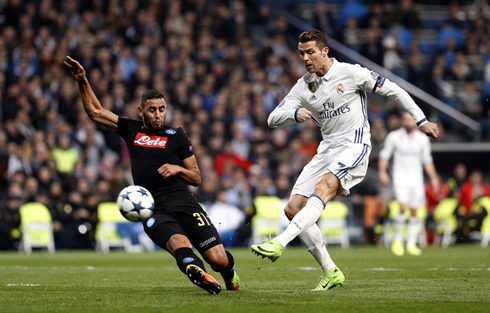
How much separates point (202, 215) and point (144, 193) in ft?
2.20

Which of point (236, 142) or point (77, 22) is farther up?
point (77, 22)

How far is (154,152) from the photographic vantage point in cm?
867

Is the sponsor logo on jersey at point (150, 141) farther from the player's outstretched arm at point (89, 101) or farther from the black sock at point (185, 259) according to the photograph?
the black sock at point (185, 259)

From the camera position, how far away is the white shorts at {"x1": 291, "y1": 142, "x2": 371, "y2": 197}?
344 inches

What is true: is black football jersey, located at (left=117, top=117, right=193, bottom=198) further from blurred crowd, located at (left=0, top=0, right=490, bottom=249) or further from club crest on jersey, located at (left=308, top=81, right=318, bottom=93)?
blurred crowd, located at (left=0, top=0, right=490, bottom=249)

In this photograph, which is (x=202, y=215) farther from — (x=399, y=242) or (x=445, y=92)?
(x=445, y=92)

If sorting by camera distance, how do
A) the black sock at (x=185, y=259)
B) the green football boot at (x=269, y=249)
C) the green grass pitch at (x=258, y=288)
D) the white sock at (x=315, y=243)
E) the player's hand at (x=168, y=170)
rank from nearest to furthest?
the green grass pitch at (x=258, y=288) < the green football boot at (x=269, y=249) < the black sock at (x=185, y=259) < the player's hand at (x=168, y=170) < the white sock at (x=315, y=243)

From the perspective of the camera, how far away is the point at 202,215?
8.69 metres

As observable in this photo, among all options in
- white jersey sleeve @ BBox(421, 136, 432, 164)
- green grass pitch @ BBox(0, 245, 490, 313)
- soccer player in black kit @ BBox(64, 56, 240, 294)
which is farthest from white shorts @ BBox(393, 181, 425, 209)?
soccer player in black kit @ BBox(64, 56, 240, 294)

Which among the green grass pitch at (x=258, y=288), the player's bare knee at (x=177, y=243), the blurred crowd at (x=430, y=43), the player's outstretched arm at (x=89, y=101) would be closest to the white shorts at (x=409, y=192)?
the green grass pitch at (x=258, y=288)

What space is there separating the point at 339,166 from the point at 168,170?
174cm

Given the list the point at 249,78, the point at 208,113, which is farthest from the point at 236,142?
the point at 249,78

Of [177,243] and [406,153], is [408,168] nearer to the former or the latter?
[406,153]

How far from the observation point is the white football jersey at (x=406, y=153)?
654 inches
